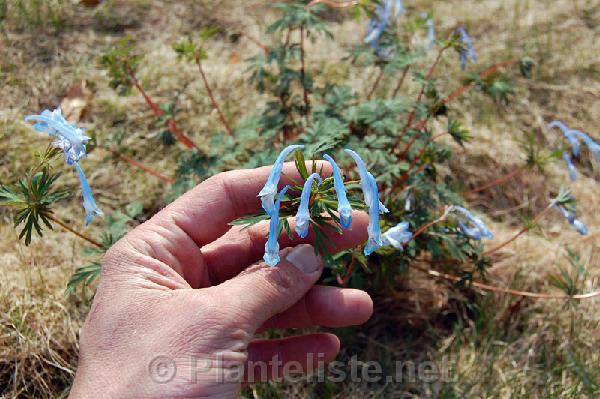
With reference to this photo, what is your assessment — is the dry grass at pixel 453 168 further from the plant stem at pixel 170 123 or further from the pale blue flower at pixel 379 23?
the pale blue flower at pixel 379 23

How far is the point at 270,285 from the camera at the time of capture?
1.74 m

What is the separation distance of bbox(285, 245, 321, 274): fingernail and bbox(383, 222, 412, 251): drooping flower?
482 mm

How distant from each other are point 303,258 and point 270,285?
0.54ft

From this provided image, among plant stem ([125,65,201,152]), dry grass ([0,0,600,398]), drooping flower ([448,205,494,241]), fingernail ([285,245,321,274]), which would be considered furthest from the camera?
plant stem ([125,65,201,152])

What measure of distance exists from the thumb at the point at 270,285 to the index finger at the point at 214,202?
0.89 ft

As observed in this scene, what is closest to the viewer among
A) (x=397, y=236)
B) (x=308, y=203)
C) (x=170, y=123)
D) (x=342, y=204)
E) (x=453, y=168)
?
(x=342, y=204)

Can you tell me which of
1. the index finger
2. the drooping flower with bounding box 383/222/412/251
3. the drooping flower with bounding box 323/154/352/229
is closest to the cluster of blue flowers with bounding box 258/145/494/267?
the drooping flower with bounding box 323/154/352/229

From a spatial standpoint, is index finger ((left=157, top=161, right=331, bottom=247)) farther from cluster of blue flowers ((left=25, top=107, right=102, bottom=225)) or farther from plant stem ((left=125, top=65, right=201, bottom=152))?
plant stem ((left=125, top=65, right=201, bottom=152))

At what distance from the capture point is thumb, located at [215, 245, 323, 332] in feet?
5.46

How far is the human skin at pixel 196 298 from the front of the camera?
1586 mm

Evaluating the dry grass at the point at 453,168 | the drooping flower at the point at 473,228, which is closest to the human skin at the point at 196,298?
the drooping flower at the point at 473,228

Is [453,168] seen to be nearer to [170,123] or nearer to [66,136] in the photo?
[170,123]

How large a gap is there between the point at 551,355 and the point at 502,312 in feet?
1.02

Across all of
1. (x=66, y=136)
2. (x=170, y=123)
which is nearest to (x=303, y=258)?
(x=66, y=136)
